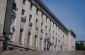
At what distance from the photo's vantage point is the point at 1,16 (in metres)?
19.8

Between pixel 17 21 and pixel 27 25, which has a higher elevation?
pixel 17 21

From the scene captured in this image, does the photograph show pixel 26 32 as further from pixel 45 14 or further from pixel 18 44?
pixel 45 14

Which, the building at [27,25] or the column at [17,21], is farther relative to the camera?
the column at [17,21]

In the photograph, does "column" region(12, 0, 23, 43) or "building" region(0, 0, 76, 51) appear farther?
"column" region(12, 0, 23, 43)

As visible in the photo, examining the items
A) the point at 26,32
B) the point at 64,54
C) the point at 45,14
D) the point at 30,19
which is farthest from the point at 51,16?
the point at 64,54

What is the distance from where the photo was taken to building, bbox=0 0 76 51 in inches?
932

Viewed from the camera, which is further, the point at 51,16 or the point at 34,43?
the point at 51,16

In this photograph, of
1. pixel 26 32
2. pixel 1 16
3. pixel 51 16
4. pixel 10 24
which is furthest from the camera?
pixel 51 16

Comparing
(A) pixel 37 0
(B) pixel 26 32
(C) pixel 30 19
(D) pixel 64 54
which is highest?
(A) pixel 37 0

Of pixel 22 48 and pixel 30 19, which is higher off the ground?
pixel 30 19

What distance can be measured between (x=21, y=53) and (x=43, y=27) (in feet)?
76.6

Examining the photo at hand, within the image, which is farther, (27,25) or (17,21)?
(27,25)

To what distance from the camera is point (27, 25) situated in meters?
29.7

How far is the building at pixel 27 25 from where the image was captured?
23681mm
